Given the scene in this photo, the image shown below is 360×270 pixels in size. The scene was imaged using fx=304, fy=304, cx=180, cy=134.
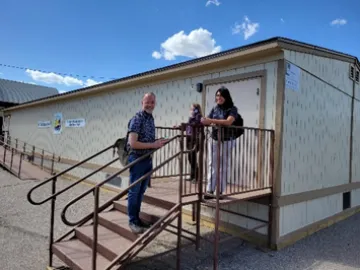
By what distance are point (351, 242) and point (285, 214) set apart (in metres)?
1.35

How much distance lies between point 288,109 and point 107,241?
10.8 ft

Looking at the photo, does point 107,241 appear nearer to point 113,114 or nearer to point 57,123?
point 113,114

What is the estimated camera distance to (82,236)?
3.92m

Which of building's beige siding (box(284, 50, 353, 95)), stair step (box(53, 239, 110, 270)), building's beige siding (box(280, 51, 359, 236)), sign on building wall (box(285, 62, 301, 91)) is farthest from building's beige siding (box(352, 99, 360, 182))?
stair step (box(53, 239, 110, 270))

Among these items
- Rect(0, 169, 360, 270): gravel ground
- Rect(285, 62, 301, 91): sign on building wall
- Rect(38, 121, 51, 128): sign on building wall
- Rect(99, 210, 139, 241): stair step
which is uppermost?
Rect(285, 62, 301, 91): sign on building wall

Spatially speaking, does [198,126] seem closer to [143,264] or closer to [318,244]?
[143,264]

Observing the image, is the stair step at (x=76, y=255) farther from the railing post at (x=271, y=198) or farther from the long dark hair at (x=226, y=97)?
the railing post at (x=271, y=198)

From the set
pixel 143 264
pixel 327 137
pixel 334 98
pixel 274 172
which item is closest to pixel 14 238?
pixel 143 264

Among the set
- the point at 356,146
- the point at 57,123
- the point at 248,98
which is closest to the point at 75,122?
the point at 57,123

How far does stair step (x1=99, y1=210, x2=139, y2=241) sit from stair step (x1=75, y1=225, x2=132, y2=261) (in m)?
0.05

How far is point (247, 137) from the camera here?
4.57 meters

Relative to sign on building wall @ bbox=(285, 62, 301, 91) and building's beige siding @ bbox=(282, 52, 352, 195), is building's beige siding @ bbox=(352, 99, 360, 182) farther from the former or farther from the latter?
sign on building wall @ bbox=(285, 62, 301, 91)

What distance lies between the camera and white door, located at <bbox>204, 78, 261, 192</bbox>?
4.77 metres

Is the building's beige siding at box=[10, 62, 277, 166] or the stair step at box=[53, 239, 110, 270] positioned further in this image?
the building's beige siding at box=[10, 62, 277, 166]
